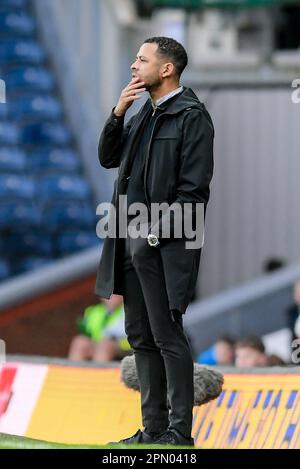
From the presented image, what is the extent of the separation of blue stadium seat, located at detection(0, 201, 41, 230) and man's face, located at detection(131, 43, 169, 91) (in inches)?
354

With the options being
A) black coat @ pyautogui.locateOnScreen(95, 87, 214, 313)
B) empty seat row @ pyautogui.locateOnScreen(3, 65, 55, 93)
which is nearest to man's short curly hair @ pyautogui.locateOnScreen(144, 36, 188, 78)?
black coat @ pyautogui.locateOnScreen(95, 87, 214, 313)

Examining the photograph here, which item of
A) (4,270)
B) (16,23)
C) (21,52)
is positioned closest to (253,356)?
(4,270)

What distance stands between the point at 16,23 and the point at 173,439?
11.2 meters

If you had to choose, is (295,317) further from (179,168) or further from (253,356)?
(179,168)

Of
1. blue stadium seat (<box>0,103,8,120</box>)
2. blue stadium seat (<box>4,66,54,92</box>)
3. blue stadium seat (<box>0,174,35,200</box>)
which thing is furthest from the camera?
blue stadium seat (<box>4,66,54,92</box>)

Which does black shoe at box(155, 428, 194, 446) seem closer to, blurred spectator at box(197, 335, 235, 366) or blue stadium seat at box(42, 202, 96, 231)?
blurred spectator at box(197, 335, 235, 366)

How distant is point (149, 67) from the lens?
6.06 metres

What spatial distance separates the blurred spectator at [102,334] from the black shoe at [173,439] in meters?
4.51

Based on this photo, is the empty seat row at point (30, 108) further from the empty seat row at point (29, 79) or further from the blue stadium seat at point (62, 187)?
the blue stadium seat at point (62, 187)

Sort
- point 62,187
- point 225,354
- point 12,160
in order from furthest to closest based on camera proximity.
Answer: point 62,187 < point 12,160 < point 225,354

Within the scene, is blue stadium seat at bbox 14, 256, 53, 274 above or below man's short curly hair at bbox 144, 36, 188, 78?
below

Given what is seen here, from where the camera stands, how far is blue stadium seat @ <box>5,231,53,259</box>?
1515 cm
